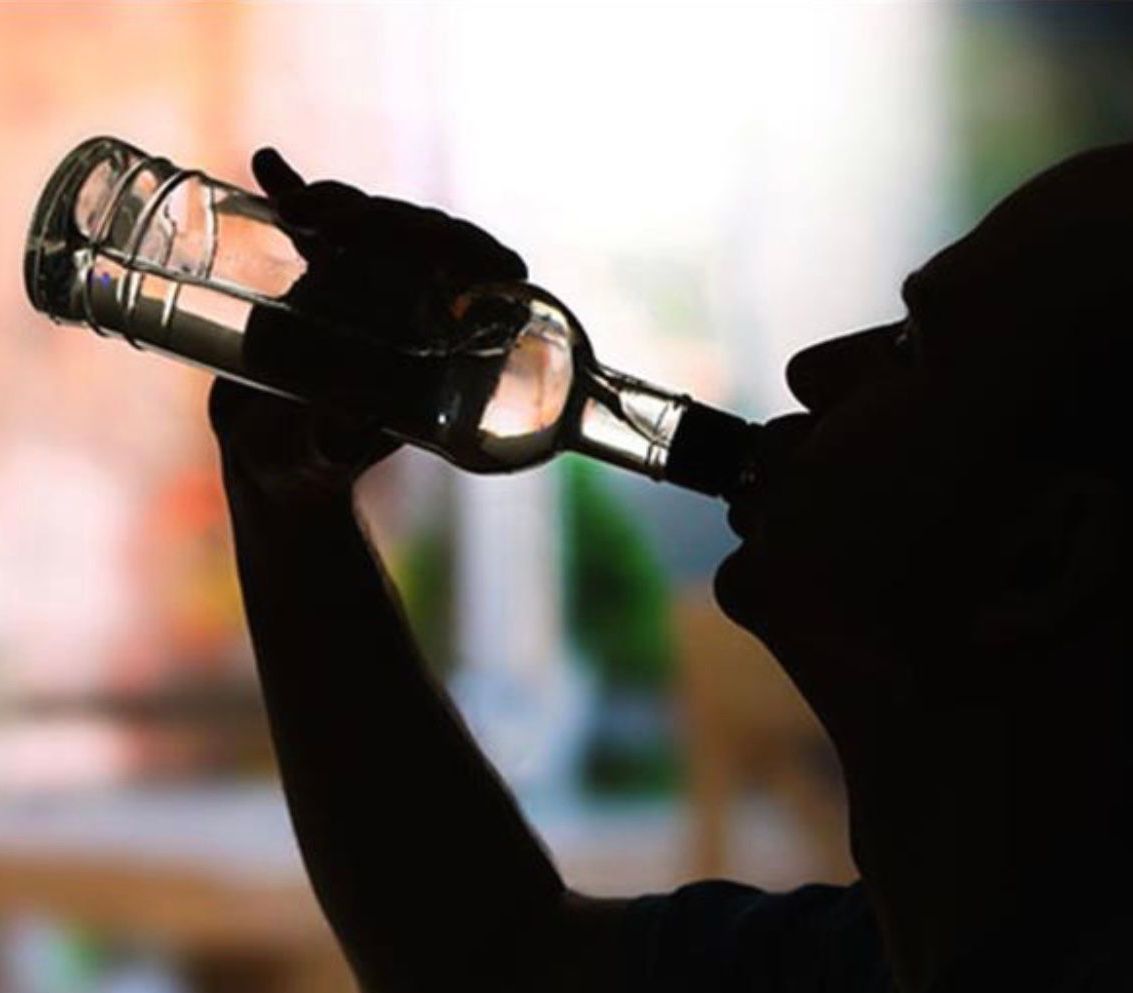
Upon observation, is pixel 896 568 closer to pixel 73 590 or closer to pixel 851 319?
pixel 851 319

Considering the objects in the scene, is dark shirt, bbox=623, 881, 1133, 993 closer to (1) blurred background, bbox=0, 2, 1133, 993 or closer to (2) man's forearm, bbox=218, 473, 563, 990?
(2) man's forearm, bbox=218, 473, 563, 990

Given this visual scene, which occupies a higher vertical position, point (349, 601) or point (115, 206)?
point (115, 206)

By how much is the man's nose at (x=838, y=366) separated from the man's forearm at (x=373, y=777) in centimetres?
18

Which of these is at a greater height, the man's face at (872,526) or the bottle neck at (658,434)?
the bottle neck at (658,434)

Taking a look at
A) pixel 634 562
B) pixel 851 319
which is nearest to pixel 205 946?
pixel 634 562

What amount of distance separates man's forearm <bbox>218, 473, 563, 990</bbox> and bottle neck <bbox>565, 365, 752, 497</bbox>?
0.09 m

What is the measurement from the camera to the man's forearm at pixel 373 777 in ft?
2.65

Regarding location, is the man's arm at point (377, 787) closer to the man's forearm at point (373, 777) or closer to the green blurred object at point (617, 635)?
the man's forearm at point (373, 777)

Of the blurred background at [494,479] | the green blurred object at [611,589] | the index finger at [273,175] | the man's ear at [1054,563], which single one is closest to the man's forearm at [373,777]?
the index finger at [273,175]

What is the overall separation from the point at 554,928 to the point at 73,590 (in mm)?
1300

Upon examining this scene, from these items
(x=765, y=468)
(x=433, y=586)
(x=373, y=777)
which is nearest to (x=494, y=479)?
(x=433, y=586)

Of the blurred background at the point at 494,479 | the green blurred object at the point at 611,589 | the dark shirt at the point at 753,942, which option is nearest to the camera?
the dark shirt at the point at 753,942

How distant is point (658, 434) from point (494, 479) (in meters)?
1.20

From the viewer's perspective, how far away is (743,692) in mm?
2021
